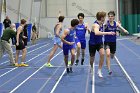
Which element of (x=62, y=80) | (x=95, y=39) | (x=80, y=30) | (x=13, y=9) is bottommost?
(x=62, y=80)

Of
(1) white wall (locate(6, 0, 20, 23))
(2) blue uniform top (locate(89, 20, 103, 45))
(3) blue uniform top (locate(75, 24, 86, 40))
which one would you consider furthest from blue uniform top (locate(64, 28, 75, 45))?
(1) white wall (locate(6, 0, 20, 23))

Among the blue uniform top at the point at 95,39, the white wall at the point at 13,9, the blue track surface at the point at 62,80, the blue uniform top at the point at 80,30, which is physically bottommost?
the blue track surface at the point at 62,80

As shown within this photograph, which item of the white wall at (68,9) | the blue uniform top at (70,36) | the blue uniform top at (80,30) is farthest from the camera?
the white wall at (68,9)

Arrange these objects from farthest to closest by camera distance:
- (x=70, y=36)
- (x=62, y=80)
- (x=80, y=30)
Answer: (x=80, y=30)
(x=70, y=36)
(x=62, y=80)

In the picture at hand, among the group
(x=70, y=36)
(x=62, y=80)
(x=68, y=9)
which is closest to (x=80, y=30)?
(x=70, y=36)

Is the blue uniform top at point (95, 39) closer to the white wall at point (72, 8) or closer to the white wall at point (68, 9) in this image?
the white wall at point (68, 9)

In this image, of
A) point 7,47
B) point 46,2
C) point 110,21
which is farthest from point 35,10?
point 110,21

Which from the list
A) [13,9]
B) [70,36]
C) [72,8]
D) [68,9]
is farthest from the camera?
[68,9]

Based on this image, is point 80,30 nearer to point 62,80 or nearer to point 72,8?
point 62,80

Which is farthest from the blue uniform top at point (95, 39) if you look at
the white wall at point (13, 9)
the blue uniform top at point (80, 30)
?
the white wall at point (13, 9)

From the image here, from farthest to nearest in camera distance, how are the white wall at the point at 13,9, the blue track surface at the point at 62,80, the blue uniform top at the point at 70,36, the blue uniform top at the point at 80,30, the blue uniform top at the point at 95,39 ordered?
the white wall at the point at 13,9, the blue uniform top at the point at 80,30, the blue uniform top at the point at 70,36, the blue uniform top at the point at 95,39, the blue track surface at the point at 62,80

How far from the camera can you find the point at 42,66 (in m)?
13.9

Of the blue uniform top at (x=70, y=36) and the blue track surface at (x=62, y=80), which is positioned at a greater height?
the blue uniform top at (x=70, y=36)

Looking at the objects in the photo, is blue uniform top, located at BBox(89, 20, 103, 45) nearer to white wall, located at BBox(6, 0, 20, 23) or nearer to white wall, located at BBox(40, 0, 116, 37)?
white wall, located at BBox(6, 0, 20, 23)
